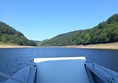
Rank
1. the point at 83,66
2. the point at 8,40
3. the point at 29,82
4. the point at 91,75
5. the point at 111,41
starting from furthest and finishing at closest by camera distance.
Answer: the point at 8,40 → the point at 111,41 → the point at 83,66 → the point at 91,75 → the point at 29,82

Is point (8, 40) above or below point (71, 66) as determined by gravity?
above

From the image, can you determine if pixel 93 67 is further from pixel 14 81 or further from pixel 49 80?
pixel 14 81

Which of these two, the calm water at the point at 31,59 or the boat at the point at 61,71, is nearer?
the boat at the point at 61,71

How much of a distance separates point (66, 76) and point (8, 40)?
176 m

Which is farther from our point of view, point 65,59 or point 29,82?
point 65,59

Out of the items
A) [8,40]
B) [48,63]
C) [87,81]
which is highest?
[8,40]

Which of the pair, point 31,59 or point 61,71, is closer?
point 61,71

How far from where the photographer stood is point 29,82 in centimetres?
663

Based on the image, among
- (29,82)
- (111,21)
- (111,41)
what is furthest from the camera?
(111,21)

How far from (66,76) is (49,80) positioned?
591mm

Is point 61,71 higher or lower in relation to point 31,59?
lower

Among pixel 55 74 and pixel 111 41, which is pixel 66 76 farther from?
pixel 111 41

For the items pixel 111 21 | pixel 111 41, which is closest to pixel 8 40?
pixel 111 21

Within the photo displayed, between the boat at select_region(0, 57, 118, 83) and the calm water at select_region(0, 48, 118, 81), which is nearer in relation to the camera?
the boat at select_region(0, 57, 118, 83)
